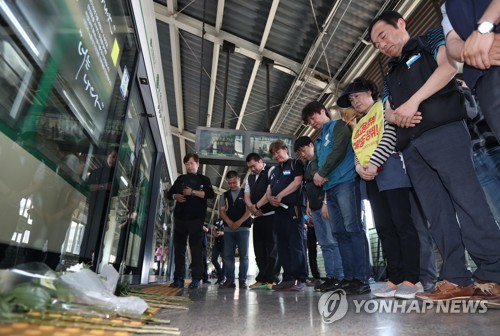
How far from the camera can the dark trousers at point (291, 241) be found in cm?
300

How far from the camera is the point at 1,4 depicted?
1312mm

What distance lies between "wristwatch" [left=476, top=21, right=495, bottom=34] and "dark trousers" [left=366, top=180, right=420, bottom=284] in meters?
1.01

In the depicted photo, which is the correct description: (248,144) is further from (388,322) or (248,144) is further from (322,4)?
(388,322)

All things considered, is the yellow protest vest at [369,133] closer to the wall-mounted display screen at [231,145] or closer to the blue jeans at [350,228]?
the blue jeans at [350,228]

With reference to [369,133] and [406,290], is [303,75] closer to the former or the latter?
[369,133]

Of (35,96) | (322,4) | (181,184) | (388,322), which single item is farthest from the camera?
(322,4)

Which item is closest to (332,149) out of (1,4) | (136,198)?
(1,4)

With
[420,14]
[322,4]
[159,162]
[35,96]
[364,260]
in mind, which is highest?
[322,4]

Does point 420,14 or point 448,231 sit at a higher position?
point 420,14

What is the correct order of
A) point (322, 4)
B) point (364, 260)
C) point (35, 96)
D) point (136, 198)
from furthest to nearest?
point (322, 4), point (136, 198), point (364, 260), point (35, 96)

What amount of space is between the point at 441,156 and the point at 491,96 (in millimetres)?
390

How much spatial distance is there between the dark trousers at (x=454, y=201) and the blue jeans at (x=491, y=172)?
0.38 meters

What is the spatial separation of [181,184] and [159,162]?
2.33 metres

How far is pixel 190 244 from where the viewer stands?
3416 millimetres
